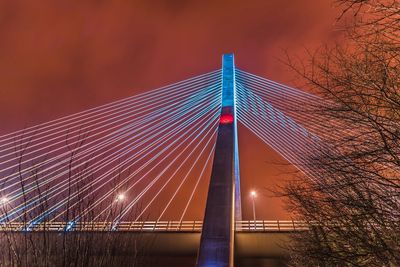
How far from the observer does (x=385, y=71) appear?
4.07 meters

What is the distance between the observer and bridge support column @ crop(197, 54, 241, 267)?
12664 mm

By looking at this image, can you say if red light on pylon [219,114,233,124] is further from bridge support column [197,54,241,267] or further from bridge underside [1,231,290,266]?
bridge underside [1,231,290,266]

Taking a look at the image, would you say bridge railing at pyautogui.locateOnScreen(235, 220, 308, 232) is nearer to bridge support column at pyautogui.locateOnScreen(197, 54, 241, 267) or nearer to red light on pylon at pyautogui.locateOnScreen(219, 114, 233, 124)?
bridge support column at pyautogui.locateOnScreen(197, 54, 241, 267)

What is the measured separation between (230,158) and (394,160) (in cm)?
1418

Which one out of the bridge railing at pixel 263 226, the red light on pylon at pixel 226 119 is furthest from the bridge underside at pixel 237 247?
the red light on pylon at pixel 226 119

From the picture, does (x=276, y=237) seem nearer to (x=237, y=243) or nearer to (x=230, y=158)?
(x=237, y=243)

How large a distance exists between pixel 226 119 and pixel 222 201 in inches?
280

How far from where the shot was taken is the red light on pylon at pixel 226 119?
20889 mm

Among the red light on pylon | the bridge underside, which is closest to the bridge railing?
the bridge underside

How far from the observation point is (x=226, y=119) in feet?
69.2

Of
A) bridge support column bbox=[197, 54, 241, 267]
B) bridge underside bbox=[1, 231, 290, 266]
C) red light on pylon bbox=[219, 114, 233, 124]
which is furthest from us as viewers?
red light on pylon bbox=[219, 114, 233, 124]

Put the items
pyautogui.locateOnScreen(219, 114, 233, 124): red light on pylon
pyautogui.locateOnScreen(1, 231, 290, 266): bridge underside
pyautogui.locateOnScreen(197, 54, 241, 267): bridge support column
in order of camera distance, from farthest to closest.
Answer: pyautogui.locateOnScreen(219, 114, 233, 124): red light on pylon
pyautogui.locateOnScreen(1, 231, 290, 266): bridge underside
pyautogui.locateOnScreen(197, 54, 241, 267): bridge support column

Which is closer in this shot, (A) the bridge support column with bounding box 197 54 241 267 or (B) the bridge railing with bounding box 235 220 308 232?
(A) the bridge support column with bounding box 197 54 241 267

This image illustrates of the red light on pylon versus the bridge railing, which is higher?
the red light on pylon
